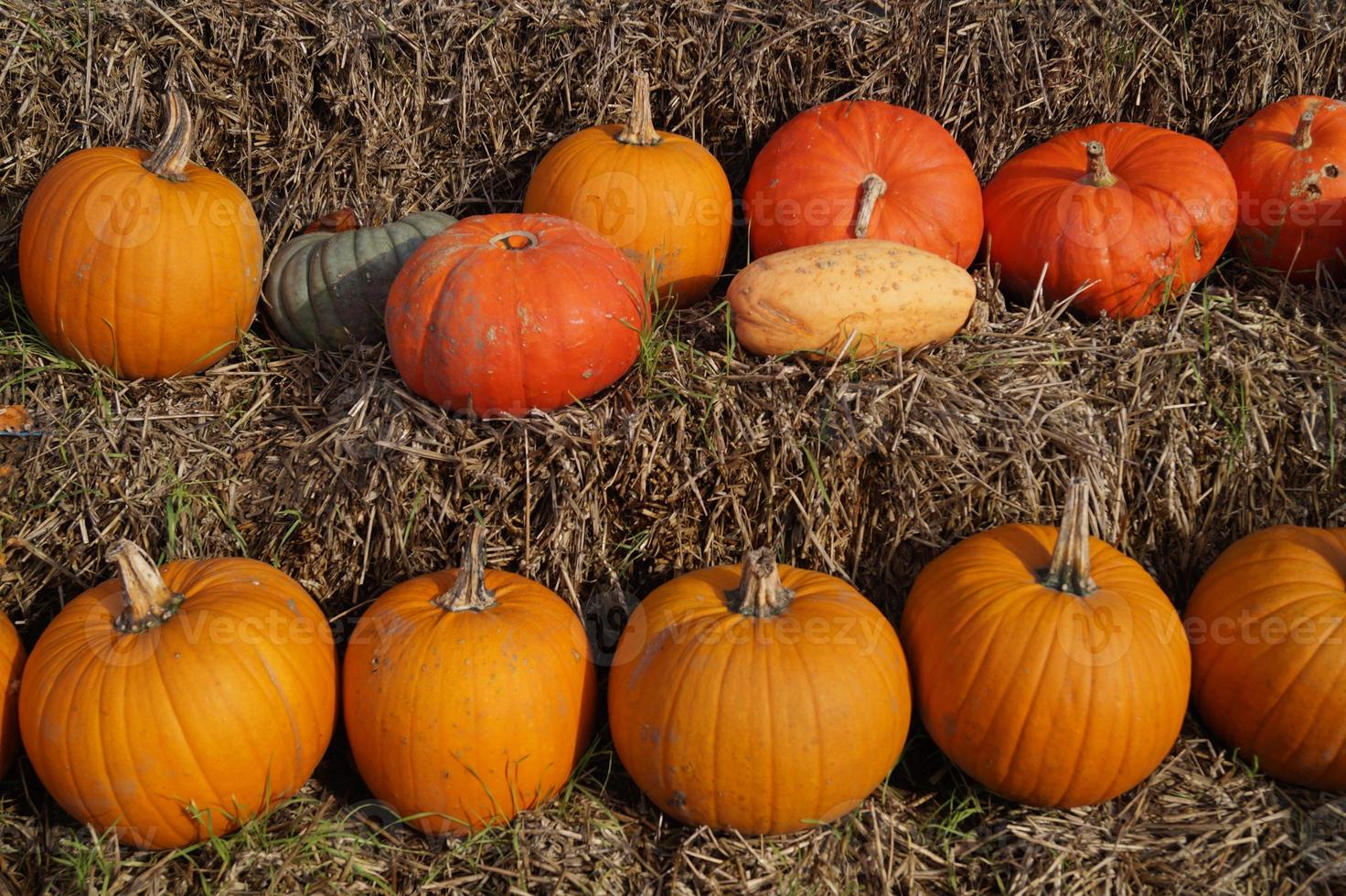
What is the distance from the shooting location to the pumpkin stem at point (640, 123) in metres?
3.45

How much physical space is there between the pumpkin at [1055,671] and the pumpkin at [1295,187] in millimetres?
1546

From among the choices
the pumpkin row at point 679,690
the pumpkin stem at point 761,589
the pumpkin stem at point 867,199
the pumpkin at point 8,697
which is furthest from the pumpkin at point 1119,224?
the pumpkin at point 8,697

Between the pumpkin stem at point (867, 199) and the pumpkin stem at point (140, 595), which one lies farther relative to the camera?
the pumpkin stem at point (867, 199)

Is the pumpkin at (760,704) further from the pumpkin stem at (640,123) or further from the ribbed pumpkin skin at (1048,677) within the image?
the pumpkin stem at (640,123)

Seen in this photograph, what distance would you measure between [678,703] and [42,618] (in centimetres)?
182

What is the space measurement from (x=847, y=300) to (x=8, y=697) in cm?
235

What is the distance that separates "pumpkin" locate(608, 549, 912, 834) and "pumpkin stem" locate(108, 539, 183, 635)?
3.53ft

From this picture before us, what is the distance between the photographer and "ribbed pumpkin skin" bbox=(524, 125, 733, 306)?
3395mm

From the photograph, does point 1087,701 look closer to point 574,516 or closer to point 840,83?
point 574,516

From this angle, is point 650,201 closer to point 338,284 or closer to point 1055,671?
point 338,284

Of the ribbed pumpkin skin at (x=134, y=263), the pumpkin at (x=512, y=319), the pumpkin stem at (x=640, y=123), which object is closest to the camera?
the pumpkin at (x=512, y=319)

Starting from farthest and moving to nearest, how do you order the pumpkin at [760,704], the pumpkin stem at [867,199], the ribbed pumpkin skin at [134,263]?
the pumpkin stem at [867,199] < the ribbed pumpkin skin at [134,263] < the pumpkin at [760,704]

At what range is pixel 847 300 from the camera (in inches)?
117

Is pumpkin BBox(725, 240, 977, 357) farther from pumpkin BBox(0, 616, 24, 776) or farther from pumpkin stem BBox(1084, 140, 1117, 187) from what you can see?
pumpkin BBox(0, 616, 24, 776)
